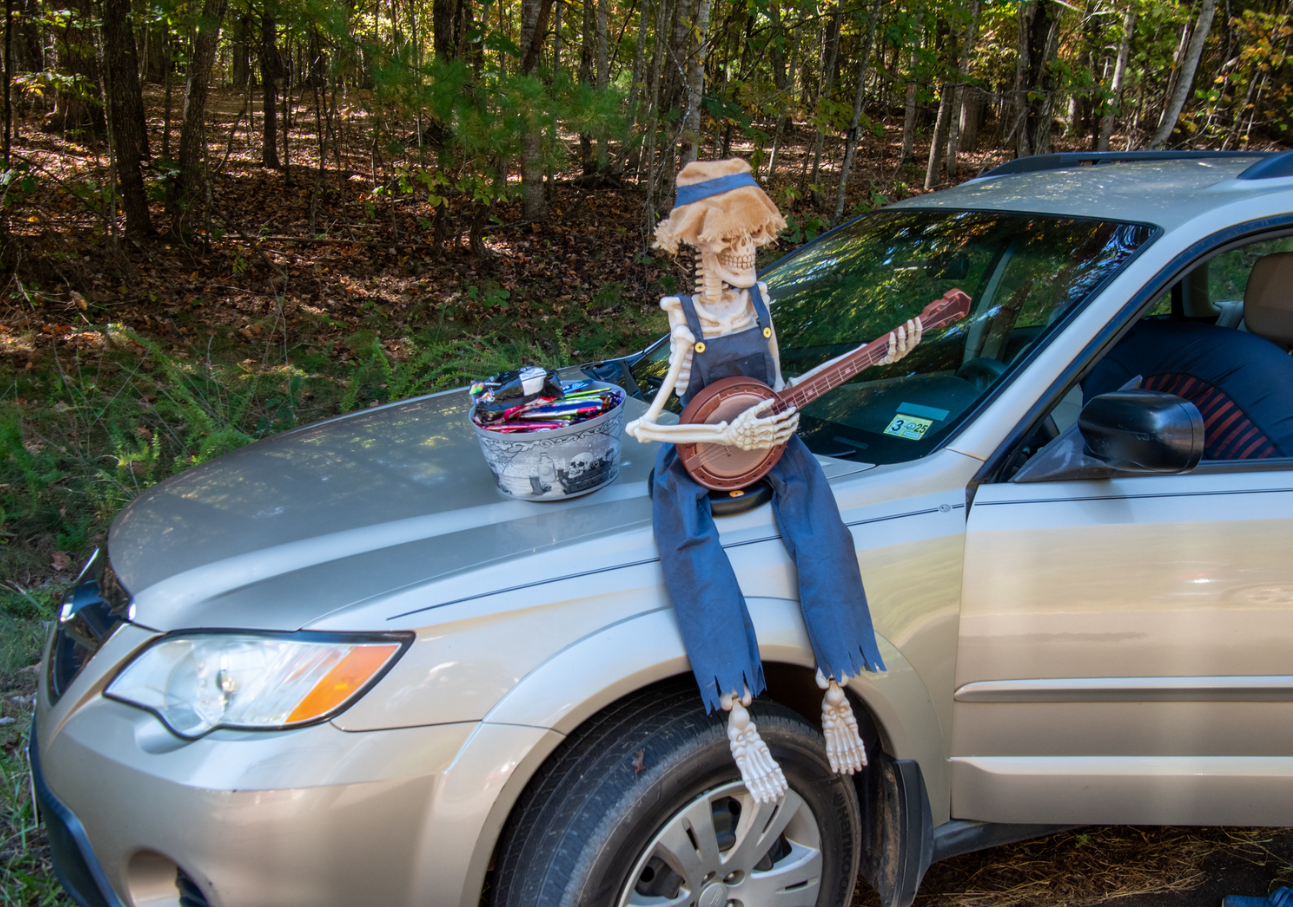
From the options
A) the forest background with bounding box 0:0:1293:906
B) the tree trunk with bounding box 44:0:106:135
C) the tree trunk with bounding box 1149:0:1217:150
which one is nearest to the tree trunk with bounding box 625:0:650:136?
the forest background with bounding box 0:0:1293:906

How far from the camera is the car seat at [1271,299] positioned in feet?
8.07

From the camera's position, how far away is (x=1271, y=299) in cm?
253

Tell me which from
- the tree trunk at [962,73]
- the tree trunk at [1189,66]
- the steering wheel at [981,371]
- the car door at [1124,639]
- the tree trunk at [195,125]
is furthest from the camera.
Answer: the tree trunk at [962,73]

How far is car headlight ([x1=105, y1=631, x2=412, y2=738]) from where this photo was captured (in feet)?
5.07

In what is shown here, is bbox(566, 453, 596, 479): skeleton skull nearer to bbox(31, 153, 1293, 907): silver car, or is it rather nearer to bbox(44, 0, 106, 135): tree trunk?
bbox(31, 153, 1293, 907): silver car

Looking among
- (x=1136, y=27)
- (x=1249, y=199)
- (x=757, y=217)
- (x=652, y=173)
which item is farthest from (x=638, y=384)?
(x=1136, y=27)

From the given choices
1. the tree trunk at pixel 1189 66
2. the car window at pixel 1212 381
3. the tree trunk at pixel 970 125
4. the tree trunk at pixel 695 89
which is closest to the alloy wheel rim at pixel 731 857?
the car window at pixel 1212 381

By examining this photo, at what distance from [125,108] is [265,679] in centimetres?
752

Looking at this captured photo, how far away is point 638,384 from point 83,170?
29.3ft

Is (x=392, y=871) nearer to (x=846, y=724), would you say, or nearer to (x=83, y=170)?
(x=846, y=724)

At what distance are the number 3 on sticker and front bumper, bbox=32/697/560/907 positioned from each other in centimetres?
105

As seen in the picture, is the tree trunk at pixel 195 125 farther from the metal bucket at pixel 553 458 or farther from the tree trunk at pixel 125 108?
the metal bucket at pixel 553 458

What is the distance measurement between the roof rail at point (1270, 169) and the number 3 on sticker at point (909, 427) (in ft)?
3.61

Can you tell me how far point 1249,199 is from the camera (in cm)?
212
